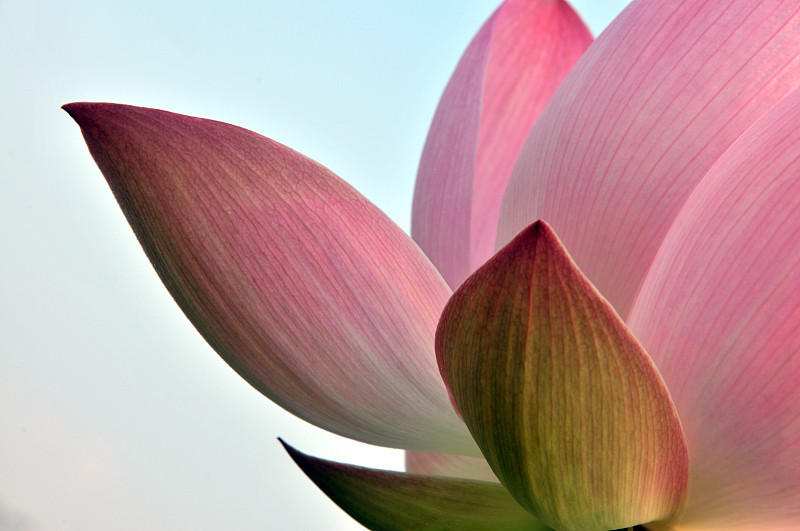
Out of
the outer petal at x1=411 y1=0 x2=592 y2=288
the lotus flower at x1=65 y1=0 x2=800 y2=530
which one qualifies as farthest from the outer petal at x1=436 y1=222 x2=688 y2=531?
the outer petal at x1=411 y1=0 x2=592 y2=288

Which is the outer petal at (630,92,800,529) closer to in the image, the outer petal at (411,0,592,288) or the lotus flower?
the lotus flower

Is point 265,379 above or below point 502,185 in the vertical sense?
below

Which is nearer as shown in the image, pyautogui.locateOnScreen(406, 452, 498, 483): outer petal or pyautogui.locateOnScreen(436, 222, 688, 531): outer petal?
pyautogui.locateOnScreen(436, 222, 688, 531): outer petal

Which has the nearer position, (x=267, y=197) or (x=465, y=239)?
(x=267, y=197)

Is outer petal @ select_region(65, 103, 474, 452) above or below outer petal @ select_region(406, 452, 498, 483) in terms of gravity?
above

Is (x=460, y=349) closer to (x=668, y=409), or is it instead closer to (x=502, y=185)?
(x=668, y=409)

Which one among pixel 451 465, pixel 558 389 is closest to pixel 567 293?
pixel 558 389

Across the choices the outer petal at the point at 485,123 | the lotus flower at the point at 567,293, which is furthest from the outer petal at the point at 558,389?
the outer petal at the point at 485,123

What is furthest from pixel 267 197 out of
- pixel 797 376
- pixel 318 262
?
pixel 797 376
